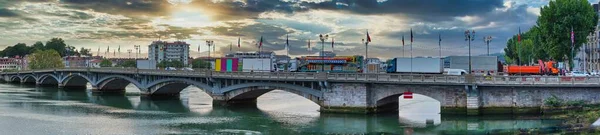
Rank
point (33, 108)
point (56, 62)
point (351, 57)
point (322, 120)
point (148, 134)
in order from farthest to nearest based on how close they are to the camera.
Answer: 1. point (56, 62)
2. point (351, 57)
3. point (33, 108)
4. point (322, 120)
5. point (148, 134)

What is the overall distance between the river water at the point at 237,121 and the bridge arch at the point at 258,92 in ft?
6.59

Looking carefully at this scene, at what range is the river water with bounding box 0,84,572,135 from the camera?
44219 mm

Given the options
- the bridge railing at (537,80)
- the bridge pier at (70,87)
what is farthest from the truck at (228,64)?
the bridge pier at (70,87)

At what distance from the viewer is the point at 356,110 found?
172 ft

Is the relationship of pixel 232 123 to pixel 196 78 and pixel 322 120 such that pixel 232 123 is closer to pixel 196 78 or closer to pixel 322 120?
pixel 322 120

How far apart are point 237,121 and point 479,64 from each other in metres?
33.0

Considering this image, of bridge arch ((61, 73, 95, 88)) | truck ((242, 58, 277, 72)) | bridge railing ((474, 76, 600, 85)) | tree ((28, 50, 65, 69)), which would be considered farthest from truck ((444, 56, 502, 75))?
tree ((28, 50, 65, 69))

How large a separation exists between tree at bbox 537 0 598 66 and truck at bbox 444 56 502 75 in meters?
8.14

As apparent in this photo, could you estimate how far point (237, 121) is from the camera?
5294 cm

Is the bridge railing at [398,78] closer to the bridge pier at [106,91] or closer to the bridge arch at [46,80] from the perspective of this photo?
the bridge pier at [106,91]

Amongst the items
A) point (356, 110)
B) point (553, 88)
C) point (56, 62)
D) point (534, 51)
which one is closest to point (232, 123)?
point (356, 110)

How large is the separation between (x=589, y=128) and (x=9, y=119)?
171ft

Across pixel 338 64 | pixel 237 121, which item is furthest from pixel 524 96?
pixel 338 64

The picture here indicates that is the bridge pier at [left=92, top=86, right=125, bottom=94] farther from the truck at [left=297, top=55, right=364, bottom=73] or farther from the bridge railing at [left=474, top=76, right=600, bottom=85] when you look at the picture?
the bridge railing at [left=474, top=76, right=600, bottom=85]
